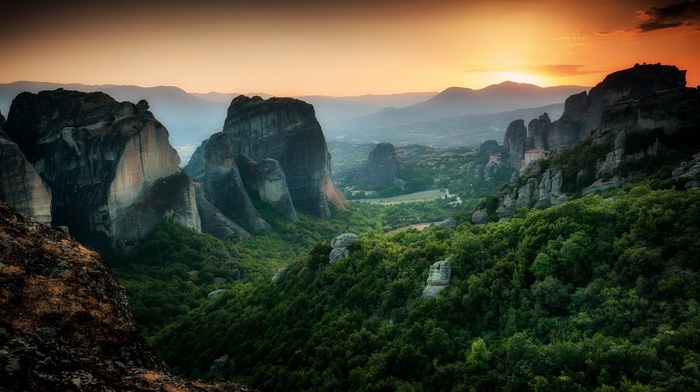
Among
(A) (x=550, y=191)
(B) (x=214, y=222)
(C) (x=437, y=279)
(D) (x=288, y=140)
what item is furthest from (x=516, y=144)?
(C) (x=437, y=279)

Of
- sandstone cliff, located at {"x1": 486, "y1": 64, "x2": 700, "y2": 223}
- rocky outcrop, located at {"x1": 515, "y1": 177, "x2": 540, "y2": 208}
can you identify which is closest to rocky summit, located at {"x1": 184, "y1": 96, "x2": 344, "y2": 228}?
sandstone cliff, located at {"x1": 486, "y1": 64, "x2": 700, "y2": 223}

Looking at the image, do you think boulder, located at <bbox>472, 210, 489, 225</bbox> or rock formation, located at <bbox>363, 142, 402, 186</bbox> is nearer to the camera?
boulder, located at <bbox>472, 210, 489, 225</bbox>

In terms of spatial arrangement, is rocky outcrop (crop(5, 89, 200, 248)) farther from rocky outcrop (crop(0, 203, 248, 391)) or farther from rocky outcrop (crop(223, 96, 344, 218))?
rocky outcrop (crop(0, 203, 248, 391))

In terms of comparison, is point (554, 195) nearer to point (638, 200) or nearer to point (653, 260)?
point (638, 200)

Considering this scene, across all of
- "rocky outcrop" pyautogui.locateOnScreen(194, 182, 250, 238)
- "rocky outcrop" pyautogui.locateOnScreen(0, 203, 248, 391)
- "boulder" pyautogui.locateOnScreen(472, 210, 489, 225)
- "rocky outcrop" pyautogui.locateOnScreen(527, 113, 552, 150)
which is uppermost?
"rocky outcrop" pyautogui.locateOnScreen(527, 113, 552, 150)

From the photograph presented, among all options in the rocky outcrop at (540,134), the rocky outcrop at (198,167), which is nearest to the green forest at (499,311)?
the rocky outcrop at (540,134)

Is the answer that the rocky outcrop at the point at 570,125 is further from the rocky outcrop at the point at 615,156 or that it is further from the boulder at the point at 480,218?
the boulder at the point at 480,218

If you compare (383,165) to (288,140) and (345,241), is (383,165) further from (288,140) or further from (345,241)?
(345,241)
